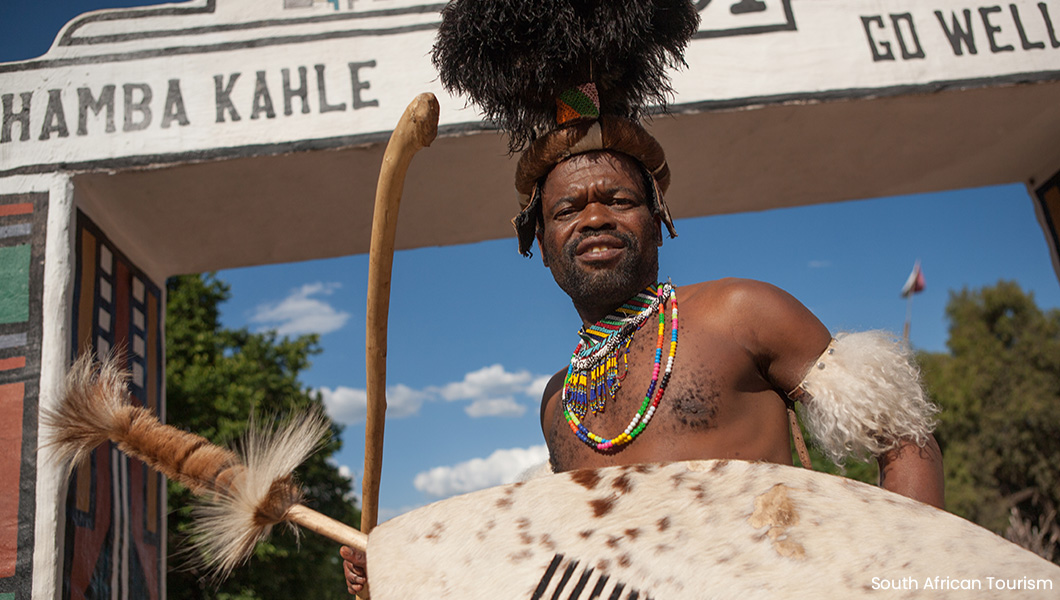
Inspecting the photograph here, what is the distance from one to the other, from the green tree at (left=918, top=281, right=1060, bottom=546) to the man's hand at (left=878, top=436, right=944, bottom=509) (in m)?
17.0

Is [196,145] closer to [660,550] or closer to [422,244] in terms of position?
[422,244]

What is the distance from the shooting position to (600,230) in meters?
1.97

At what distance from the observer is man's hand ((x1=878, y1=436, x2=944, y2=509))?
5.23ft

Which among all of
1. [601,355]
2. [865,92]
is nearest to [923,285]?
[865,92]

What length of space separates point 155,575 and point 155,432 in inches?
102

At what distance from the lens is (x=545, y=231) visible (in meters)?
2.10

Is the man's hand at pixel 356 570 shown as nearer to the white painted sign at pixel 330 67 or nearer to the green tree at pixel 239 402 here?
the white painted sign at pixel 330 67

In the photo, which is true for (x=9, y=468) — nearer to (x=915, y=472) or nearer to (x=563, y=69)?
(x=563, y=69)

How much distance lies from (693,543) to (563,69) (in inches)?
52.4

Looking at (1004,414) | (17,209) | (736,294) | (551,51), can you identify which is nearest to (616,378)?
(736,294)

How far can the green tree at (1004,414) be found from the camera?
1808 cm

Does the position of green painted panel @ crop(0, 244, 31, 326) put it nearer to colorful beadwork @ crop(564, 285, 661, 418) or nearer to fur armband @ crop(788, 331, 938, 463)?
colorful beadwork @ crop(564, 285, 661, 418)

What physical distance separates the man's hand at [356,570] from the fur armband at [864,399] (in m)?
1.06

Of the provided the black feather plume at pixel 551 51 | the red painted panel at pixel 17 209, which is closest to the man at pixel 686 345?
the black feather plume at pixel 551 51
